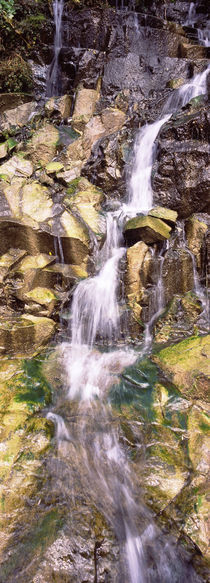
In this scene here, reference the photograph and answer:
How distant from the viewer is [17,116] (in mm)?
9047

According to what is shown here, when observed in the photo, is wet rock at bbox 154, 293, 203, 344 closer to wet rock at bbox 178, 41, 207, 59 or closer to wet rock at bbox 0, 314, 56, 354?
wet rock at bbox 0, 314, 56, 354

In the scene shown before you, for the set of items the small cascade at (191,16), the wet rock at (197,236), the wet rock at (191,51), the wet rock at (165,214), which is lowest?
the wet rock at (197,236)

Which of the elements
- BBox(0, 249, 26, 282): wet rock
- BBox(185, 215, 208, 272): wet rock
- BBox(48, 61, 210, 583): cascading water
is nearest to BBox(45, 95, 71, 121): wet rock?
BBox(48, 61, 210, 583): cascading water

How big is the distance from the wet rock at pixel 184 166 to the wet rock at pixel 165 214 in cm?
32

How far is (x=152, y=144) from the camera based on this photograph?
7570 millimetres

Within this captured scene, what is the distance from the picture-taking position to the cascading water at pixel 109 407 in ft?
9.11

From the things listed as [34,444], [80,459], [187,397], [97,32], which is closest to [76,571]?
[80,459]

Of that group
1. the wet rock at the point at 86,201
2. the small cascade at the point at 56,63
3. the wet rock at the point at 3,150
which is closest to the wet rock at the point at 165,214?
the wet rock at the point at 86,201

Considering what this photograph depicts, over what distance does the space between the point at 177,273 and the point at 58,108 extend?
6.38 m

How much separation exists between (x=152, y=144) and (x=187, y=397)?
5.98 metres

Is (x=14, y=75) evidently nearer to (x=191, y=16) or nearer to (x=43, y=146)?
(x=43, y=146)

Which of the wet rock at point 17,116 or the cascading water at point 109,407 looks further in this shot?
the wet rock at point 17,116

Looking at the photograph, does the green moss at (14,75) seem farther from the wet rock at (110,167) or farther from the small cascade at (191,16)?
the small cascade at (191,16)

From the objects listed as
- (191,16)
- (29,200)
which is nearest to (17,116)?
(29,200)
